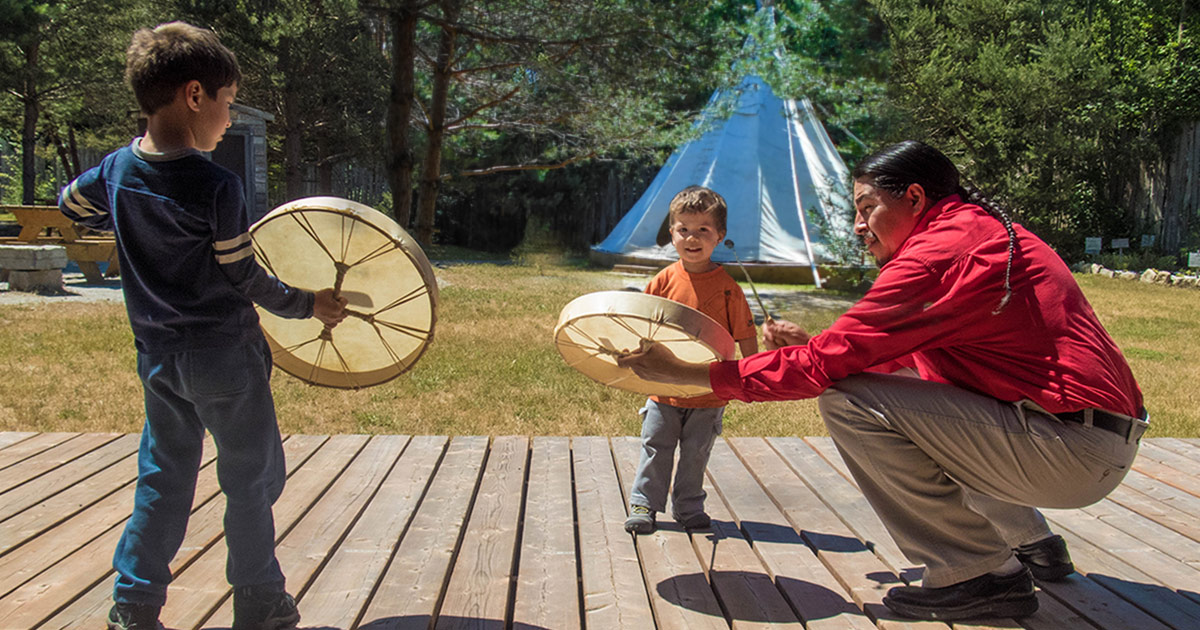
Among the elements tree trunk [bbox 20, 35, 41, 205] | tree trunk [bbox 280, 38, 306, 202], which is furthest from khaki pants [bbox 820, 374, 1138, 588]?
tree trunk [bbox 20, 35, 41, 205]

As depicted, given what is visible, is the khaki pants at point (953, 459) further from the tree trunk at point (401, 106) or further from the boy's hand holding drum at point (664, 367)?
the tree trunk at point (401, 106)

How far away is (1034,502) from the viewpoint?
2318 millimetres

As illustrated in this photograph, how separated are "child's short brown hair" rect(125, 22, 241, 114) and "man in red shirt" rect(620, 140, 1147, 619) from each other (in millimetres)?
1185

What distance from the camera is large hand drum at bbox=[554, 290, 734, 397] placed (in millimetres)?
2363

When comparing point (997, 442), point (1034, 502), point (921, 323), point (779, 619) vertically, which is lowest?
point (779, 619)

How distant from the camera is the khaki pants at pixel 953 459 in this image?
220 cm

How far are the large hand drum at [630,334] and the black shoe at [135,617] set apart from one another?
3.76 ft

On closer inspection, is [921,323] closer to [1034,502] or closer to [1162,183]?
[1034,502]

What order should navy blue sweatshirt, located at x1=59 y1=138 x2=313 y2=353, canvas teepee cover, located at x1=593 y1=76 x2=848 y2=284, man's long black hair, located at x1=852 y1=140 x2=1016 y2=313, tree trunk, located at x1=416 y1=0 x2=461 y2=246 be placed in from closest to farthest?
navy blue sweatshirt, located at x1=59 y1=138 x2=313 y2=353 < man's long black hair, located at x1=852 y1=140 x2=1016 y2=313 < canvas teepee cover, located at x1=593 y1=76 x2=848 y2=284 < tree trunk, located at x1=416 y1=0 x2=461 y2=246

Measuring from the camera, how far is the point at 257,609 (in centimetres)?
213

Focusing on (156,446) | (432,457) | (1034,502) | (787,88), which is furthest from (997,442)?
(787,88)

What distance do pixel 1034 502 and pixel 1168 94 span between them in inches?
561

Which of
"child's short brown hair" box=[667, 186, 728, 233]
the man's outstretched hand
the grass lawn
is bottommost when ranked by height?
the grass lawn

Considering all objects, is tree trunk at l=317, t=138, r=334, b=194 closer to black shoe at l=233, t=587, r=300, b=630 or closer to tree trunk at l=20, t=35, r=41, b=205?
tree trunk at l=20, t=35, r=41, b=205
